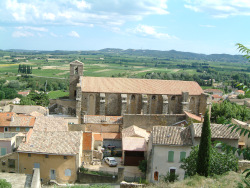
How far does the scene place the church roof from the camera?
3888cm

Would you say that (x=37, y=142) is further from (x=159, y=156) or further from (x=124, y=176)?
(x=159, y=156)

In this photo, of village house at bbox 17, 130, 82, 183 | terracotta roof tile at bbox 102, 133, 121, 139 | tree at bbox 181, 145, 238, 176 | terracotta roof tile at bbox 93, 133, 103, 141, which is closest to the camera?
tree at bbox 181, 145, 238, 176

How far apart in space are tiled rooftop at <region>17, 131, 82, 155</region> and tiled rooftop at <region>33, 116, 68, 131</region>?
369 cm

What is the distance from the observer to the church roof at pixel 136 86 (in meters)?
38.9

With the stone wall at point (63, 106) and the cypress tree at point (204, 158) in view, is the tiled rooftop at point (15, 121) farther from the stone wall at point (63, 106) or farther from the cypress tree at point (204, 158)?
the cypress tree at point (204, 158)

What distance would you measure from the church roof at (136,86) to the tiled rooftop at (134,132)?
7693 mm

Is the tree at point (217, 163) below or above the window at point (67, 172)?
above

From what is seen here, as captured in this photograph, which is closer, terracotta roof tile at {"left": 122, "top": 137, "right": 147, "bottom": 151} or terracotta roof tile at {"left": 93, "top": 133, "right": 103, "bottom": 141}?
terracotta roof tile at {"left": 122, "top": 137, "right": 147, "bottom": 151}

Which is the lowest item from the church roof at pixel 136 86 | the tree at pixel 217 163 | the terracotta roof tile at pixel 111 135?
the terracotta roof tile at pixel 111 135

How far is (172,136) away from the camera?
23438 mm

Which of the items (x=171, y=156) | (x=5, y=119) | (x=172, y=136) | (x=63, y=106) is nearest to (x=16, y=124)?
(x=5, y=119)

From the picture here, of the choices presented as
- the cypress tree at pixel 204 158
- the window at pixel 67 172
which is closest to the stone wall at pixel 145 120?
the window at pixel 67 172

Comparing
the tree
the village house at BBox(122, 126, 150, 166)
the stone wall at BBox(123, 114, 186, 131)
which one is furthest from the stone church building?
the tree

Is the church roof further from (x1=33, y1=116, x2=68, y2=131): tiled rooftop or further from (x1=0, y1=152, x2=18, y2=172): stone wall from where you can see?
(x1=0, y1=152, x2=18, y2=172): stone wall
